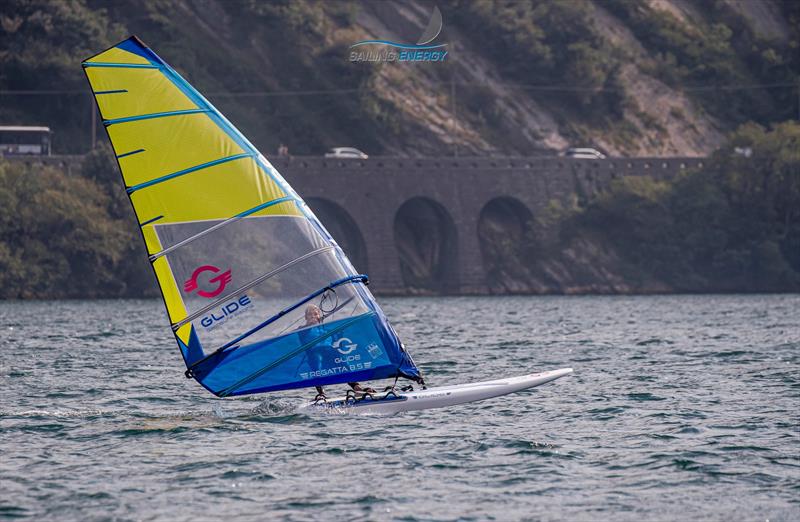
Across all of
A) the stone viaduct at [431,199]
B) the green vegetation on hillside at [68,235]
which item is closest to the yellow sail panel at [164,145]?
the green vegetation on hillside at [68,235]

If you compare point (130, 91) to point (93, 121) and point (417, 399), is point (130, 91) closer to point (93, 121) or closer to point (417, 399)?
point (417, 399)

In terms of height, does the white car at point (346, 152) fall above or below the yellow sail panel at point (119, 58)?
above

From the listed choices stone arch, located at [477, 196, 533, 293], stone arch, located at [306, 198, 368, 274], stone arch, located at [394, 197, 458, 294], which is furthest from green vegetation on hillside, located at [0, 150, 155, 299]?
stone arch, located at [477, 196, 533, 293]

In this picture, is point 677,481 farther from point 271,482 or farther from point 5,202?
point 5,202

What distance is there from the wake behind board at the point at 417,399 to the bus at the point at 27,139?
62.7 meters

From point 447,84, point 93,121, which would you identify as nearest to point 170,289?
point 93,121

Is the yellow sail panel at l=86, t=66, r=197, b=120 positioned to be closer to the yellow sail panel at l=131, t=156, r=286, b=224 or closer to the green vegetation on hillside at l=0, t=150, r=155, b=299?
the yellow sail panel at l=131, t=156, r=286, b=224

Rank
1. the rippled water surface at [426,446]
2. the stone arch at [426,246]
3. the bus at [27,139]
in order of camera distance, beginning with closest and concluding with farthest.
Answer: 1. the rippled water surface at [426,446]
2. the bus at [27,139]
3. the stone arch at [426,246]

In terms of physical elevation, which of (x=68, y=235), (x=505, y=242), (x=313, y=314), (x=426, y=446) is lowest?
(x=426, y=446)

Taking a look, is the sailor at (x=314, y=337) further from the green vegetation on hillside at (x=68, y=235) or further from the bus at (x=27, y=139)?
the bus at (x=27, y=139)

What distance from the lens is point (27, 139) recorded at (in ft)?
278

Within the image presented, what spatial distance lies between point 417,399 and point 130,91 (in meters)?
6.64

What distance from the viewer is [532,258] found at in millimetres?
89125

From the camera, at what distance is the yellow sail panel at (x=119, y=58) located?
2245 cm
